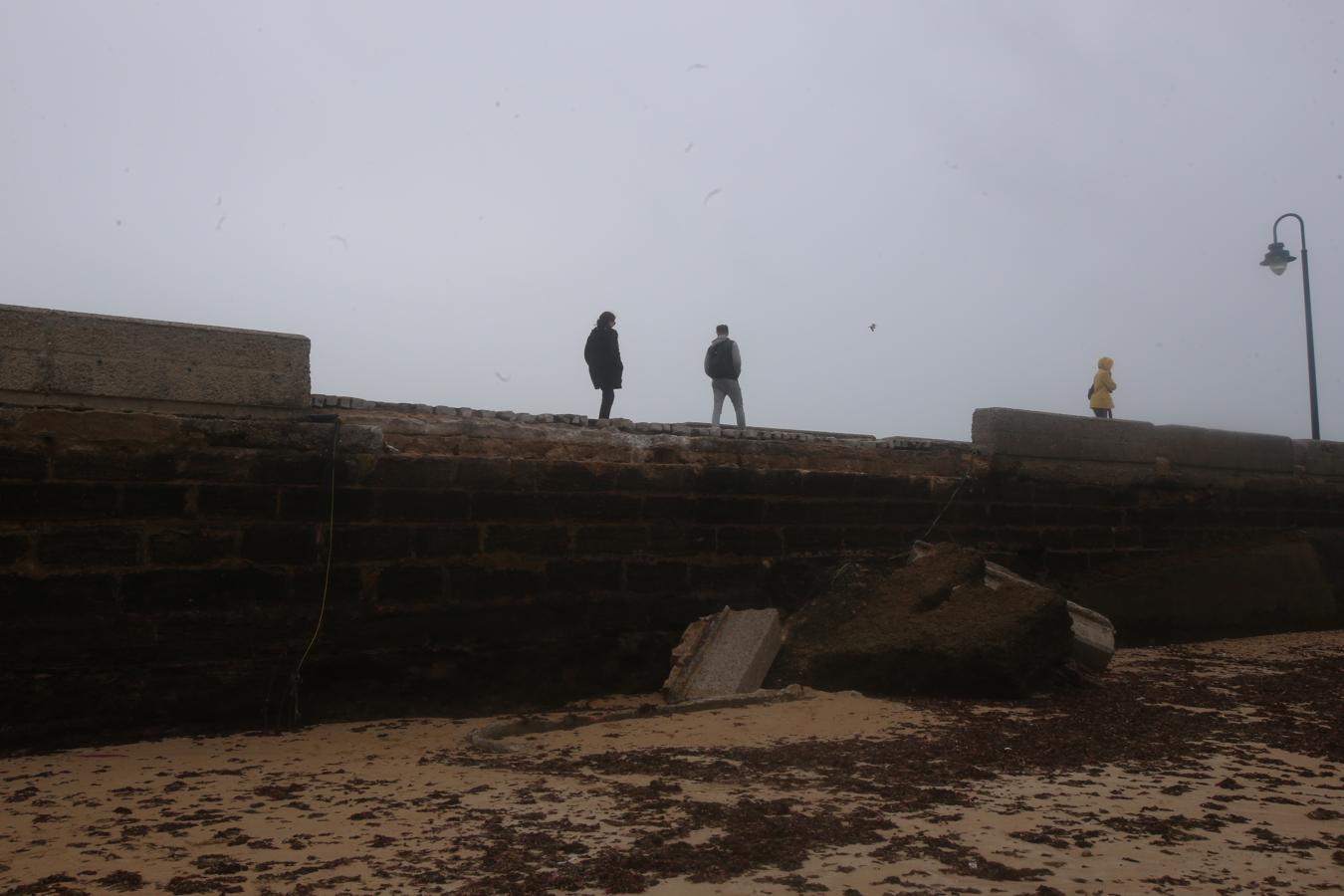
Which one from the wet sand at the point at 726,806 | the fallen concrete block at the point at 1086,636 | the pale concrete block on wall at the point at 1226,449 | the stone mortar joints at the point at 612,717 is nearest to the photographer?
the wet sand at the point at 726,806

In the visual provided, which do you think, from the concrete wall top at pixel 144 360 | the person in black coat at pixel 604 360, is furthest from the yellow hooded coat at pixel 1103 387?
the concrete wall top at pixel 144 360

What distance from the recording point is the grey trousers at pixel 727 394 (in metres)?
11.2

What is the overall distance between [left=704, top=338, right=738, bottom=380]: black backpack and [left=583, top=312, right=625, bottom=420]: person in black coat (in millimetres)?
943

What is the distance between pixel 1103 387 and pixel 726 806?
433 inches

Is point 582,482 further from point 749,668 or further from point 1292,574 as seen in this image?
point 1292,574

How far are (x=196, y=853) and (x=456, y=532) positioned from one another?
292 cm

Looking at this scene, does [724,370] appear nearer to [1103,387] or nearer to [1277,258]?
[1103,387]

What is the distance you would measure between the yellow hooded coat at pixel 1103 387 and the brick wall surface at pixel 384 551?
590cm

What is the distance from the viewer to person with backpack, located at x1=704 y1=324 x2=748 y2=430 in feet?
36.6

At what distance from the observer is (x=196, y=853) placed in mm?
3617

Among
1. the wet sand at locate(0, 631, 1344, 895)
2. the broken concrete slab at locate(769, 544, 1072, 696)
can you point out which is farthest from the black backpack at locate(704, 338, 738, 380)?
the wet sand at locate(0, 631, 1344, 895)

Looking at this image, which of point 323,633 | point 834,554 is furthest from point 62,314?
point 834,554

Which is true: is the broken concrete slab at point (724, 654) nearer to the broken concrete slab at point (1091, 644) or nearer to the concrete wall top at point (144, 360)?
the broken concrete slab at point (1091, 644)

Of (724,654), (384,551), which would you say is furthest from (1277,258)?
(384,551)
